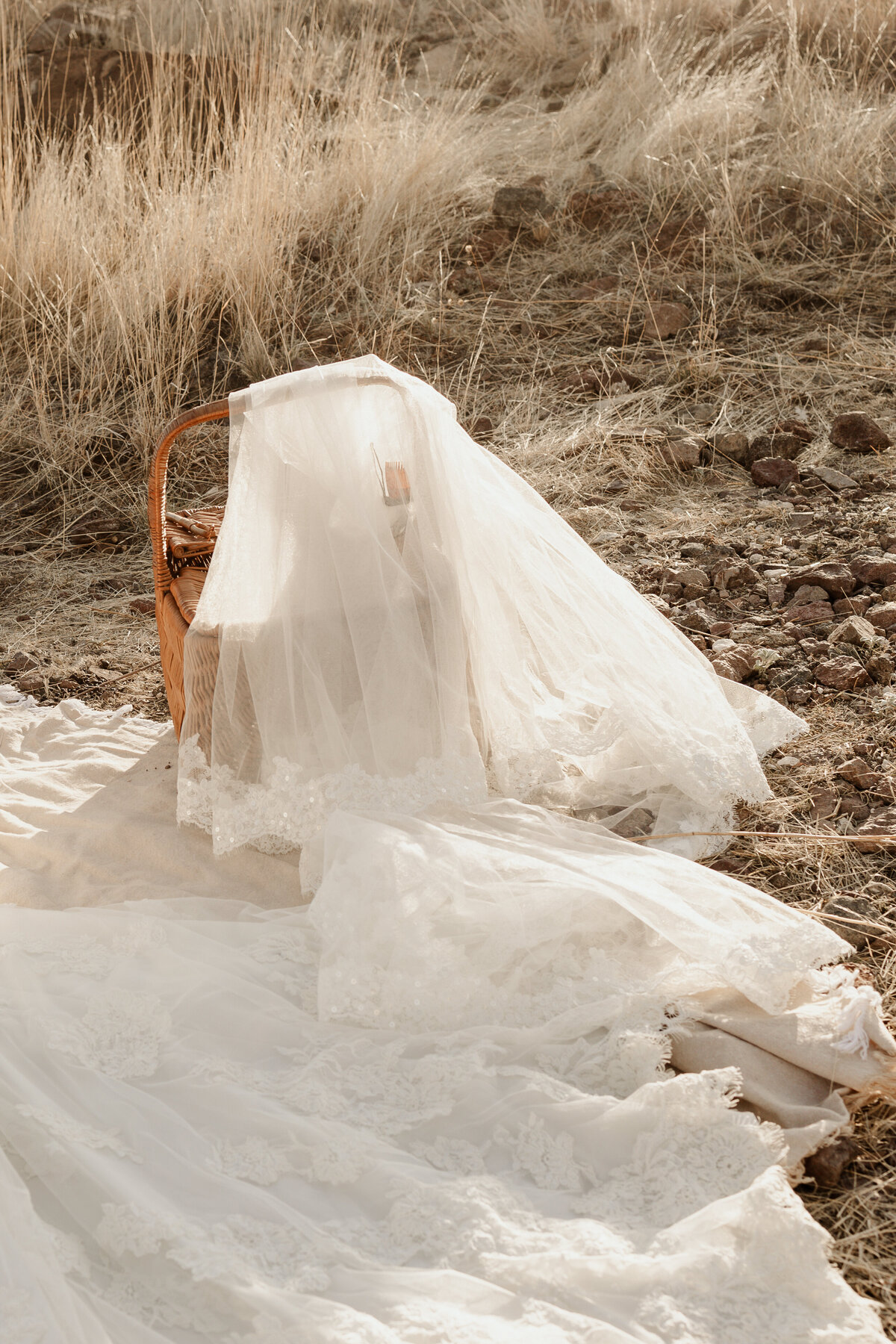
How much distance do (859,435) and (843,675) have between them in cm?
168

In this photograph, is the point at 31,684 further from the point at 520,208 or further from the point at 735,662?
the point at 520,208

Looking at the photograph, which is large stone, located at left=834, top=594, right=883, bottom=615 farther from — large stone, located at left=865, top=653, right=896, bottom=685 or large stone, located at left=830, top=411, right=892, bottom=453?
large stone, located at left=830, top=411, right=892, bottom=453

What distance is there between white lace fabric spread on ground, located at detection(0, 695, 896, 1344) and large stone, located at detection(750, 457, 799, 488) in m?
2.35

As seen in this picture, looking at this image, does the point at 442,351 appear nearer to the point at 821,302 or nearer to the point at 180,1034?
the point at 821,302

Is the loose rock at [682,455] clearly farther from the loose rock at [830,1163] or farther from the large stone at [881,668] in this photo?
the loose rock at [830,1163]

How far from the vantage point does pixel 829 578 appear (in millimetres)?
3318

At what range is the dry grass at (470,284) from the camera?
14.1ft

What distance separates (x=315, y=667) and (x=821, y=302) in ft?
12.6

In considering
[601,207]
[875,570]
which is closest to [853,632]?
[875,570]

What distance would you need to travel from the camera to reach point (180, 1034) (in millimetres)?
1834

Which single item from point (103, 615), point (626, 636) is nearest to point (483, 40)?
point (103, 615)

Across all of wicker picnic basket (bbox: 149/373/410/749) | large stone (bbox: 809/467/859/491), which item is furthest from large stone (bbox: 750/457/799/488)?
wicker picnic basket (bbox: 149/373/410/749)

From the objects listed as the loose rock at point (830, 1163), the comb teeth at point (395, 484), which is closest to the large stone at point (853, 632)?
the comb teeth at point (395, 484)

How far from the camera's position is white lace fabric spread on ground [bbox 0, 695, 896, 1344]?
1.37 meters
